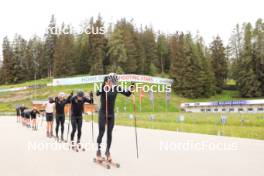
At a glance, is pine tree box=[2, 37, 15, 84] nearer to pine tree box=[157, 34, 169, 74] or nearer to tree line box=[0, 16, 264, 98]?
tree line box=[0, 16, 264, 98]

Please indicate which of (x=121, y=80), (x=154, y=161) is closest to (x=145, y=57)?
(x=121, y=80)

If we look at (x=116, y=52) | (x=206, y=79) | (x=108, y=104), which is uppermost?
(x=116, y=52)

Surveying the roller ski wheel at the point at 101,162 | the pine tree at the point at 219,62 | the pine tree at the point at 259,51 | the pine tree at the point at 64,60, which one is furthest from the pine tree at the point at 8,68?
the roller ski wheel at the point at 101,162

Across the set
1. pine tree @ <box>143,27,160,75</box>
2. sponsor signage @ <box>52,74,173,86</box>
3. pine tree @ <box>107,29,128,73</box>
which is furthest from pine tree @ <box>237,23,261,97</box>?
pine tree @ <box>107,29,128,73</box>

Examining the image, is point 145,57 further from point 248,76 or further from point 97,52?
point 248,76

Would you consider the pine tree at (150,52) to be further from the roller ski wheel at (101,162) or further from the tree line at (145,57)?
the roller ski wheel at (101,162)

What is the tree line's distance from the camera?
7956cm

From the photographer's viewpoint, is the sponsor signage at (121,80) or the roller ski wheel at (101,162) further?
the sponsor signage at (121,80)

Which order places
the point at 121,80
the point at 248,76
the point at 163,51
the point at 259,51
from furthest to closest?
the point at 163,51
the point at 259,51
the point at 248,76
the point at 121,80

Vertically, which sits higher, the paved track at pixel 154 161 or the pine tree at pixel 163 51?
the pine tree at pixel 163 51

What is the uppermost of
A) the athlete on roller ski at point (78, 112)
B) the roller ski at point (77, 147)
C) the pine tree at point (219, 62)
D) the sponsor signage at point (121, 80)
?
the pine tree at point (219, 62)

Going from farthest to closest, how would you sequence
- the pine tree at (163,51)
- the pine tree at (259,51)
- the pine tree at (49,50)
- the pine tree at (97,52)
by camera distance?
the pine tree at (49,50), the pine tree at (163,51), the pine tree at (97,52), the pine tree at (259,51)

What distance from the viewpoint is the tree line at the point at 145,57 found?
79562 mm

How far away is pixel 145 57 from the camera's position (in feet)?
328
